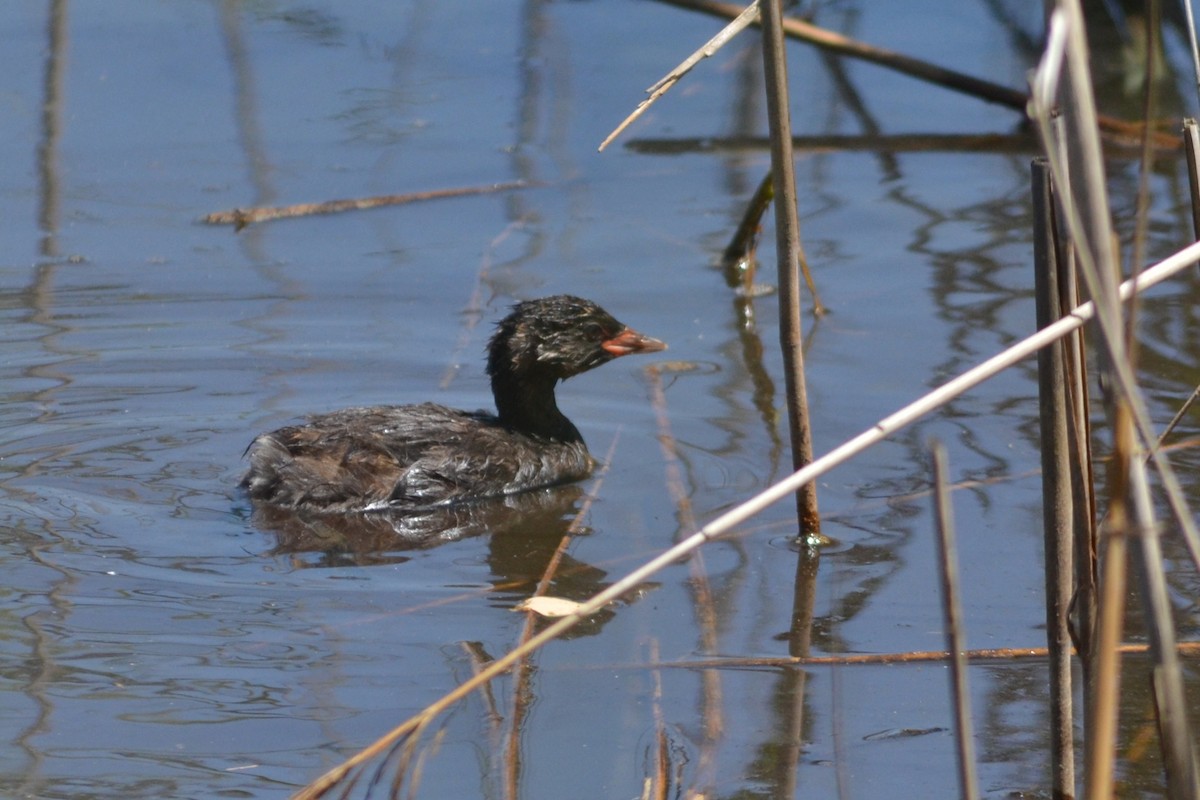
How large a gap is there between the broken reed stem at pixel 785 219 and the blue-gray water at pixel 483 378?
2.12 ft

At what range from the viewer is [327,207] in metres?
9.80

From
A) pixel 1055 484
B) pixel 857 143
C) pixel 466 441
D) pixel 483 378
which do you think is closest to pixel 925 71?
pixel 857 143

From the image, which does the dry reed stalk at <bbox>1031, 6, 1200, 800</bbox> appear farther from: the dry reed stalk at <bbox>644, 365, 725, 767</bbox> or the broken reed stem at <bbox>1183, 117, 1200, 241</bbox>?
the dry reed stalk at <bbox>644, 365, 725, 767</bbox>

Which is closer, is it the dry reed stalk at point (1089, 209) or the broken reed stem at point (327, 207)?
the dry reed stalk at point (1089, 209)

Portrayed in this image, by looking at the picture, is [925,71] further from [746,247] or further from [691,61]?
[691,61]

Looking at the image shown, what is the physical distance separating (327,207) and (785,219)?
5039 mm

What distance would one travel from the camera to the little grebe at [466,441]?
6.61 meters

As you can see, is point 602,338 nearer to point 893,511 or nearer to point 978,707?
point 893,511

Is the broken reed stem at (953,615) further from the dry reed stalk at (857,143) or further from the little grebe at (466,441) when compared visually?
the dry reed stalk at (857,143)

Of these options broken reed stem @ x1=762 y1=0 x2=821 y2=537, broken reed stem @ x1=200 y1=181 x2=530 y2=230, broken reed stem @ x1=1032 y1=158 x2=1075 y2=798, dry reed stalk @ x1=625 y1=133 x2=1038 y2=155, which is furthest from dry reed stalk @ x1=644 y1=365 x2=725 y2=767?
dry reed stalk @ x1=625 y1=133 x2=1038 y2=155

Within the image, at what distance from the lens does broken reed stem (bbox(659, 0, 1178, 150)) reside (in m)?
11.1

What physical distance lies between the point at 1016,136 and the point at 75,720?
27.7 ft

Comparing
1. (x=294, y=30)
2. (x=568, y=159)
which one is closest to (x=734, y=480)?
(x=568, y=159)

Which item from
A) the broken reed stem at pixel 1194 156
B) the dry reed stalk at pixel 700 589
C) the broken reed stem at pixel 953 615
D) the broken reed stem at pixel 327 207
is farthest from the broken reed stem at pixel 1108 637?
the broken reed stem at pixel 327 207
